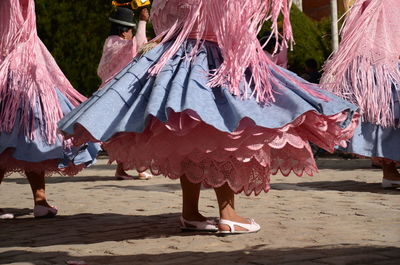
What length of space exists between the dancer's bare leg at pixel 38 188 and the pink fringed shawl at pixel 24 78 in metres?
0.42

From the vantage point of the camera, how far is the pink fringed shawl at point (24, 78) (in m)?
6.48

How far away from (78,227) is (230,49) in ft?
5.58

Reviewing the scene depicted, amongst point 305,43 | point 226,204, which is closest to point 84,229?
point 226,204

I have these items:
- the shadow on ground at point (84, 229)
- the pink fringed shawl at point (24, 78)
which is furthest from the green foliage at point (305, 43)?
the shadow on ground at point (84, 229)

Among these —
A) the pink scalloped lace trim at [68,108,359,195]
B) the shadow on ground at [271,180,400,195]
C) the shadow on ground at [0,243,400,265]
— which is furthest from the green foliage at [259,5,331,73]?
the shadow on ground at [0,243,400,265]

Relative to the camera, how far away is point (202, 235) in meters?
5.21

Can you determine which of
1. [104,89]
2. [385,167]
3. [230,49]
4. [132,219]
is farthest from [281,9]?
[385,167]

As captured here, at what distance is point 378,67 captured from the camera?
25.4 ft

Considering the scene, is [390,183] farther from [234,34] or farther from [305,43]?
[305,43]

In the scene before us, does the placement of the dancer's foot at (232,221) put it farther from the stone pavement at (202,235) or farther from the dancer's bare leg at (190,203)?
the dancer's bare leg at (190,203)

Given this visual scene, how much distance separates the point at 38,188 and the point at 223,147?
7.80 feet

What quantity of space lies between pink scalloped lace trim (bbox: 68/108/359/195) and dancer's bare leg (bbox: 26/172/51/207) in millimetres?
1562

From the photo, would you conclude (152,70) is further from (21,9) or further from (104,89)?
(21,9)

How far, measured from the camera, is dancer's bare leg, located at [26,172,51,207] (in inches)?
259
